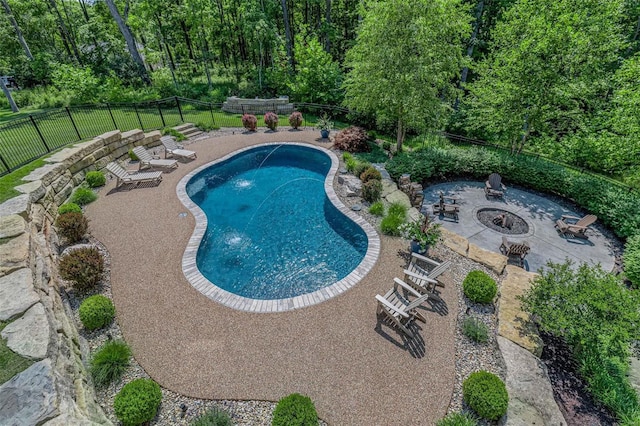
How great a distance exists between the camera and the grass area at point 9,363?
4.12 meters

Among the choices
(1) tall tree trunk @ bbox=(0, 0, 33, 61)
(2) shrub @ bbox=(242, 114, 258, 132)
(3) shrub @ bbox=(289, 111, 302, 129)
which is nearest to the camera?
(2) shrub @ bbox=(242, 114, 258, 132)

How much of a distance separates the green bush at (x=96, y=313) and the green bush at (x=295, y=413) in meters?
4.64

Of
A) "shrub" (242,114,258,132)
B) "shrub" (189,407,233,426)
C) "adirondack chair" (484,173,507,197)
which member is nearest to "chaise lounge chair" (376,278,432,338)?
"shrub" (189,407,233,426)

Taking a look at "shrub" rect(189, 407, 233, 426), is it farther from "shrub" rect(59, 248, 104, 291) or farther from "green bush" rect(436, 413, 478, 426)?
"shrub" rect(59, 248, 104, 291)

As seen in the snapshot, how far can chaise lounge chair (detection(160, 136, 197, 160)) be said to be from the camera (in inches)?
599

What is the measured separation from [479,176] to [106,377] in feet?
52.2

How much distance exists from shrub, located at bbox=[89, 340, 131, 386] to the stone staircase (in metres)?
15.1

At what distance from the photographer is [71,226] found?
8.97m

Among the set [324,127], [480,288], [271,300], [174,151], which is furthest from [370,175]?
[174,151]

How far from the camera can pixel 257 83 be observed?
2702cm

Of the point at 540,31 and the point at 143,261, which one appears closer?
the point at 143,261

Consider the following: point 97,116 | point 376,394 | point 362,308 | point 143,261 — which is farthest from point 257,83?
point 376,394

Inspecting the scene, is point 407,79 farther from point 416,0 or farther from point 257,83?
point 257,83

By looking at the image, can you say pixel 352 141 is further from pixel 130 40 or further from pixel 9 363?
pixel 130 40
